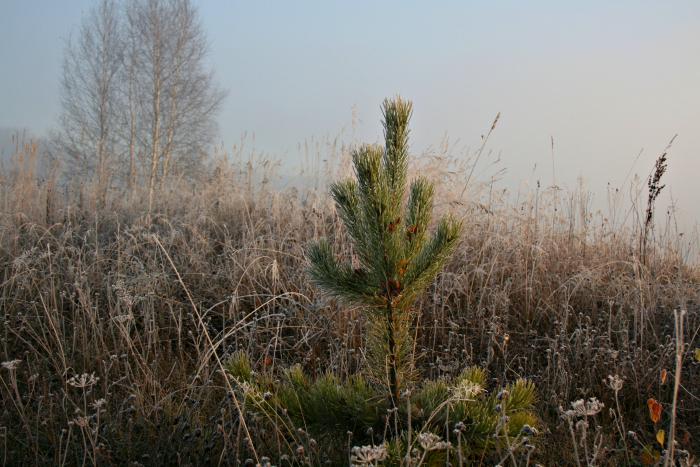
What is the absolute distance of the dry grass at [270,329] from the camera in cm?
289

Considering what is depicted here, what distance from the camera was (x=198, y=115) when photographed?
20.6 metres

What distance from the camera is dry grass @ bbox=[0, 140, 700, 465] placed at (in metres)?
2.89

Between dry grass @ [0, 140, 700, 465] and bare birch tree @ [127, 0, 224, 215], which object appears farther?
bare birch tree @ [127, 0, 224, 215]

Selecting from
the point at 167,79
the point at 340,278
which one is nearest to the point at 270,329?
the point at 340,278

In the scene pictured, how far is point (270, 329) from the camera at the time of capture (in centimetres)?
388

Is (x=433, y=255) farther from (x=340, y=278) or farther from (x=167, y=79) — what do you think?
(x=167, y=79)

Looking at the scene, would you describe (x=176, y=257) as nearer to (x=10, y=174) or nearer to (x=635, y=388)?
(x=635, y=388)

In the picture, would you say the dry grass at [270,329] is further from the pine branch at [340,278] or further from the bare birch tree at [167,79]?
the bare birch tree at [167,79]

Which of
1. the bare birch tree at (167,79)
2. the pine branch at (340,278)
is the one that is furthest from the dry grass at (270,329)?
the bare birch tree at (167,79)

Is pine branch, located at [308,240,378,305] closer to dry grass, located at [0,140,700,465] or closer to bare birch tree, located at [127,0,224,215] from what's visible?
dry grass, located at [0,140,700,465]

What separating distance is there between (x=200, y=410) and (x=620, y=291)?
3.21m

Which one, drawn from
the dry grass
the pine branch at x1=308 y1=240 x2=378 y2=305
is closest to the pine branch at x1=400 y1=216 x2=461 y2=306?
the pine branch at x1=308 y1=240 x2=378 y2=305

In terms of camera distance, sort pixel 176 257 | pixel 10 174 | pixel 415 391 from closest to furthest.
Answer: pixel 415 391 → pixel 176 257 → pixel 10 174

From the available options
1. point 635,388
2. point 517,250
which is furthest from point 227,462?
point 517,250
